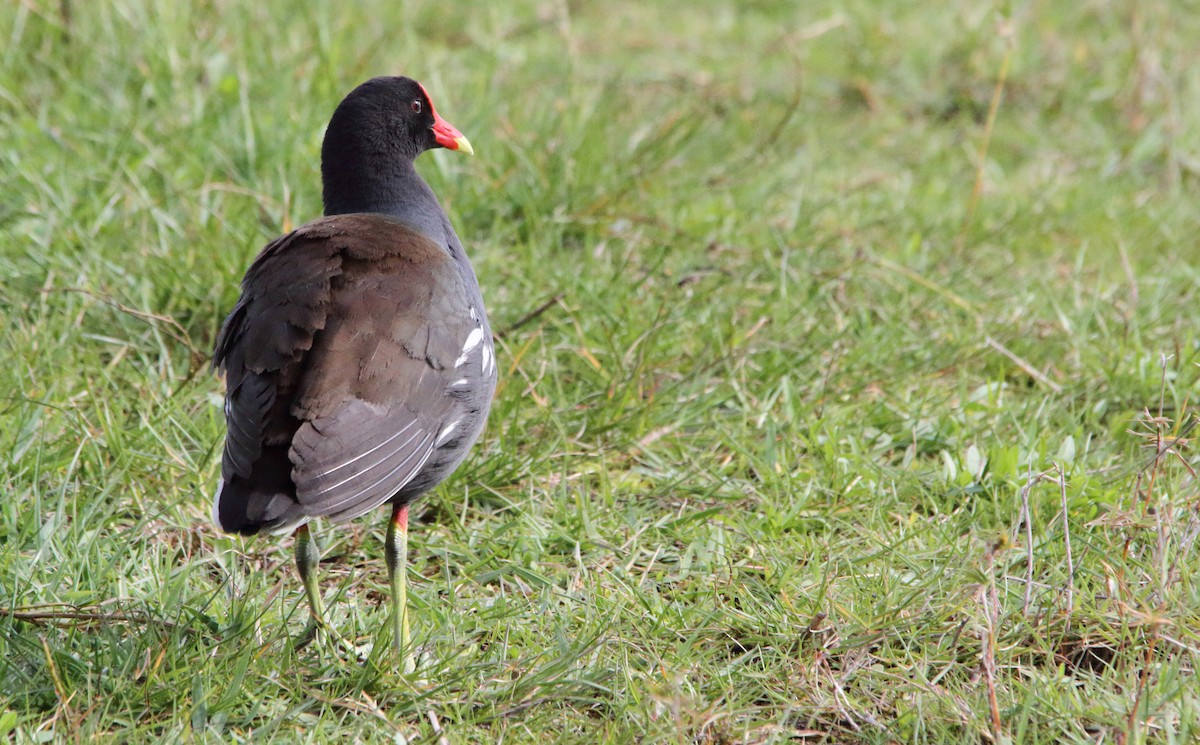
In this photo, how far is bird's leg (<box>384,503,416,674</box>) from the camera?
2570 millimetres

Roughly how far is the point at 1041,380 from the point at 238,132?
2.74 metres

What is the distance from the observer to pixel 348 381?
2.49 meters

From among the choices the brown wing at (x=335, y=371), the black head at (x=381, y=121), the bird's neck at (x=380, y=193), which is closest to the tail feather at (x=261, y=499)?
the brown wing at (x=335, y=371)

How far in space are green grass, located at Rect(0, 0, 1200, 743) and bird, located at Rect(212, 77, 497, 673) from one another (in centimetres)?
30

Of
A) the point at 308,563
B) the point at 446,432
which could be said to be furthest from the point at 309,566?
the point at 446,432

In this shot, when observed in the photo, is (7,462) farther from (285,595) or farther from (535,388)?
(535,388)

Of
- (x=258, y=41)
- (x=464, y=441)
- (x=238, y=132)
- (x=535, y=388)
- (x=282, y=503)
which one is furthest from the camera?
(x=258, y=41)

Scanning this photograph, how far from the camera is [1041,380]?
375cm

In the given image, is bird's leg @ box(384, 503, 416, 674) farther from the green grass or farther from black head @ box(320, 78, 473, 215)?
black head @ box(320, 78, 473, 215)

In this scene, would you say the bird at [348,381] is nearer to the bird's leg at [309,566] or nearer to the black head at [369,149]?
the bird's leg at [309,566]

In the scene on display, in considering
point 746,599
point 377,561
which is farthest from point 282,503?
point 746,599

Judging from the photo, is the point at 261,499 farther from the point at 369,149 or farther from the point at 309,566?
the point at 369,149

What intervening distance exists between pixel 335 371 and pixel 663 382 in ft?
4.54

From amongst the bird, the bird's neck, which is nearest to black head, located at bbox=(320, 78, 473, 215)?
the bird's neck
